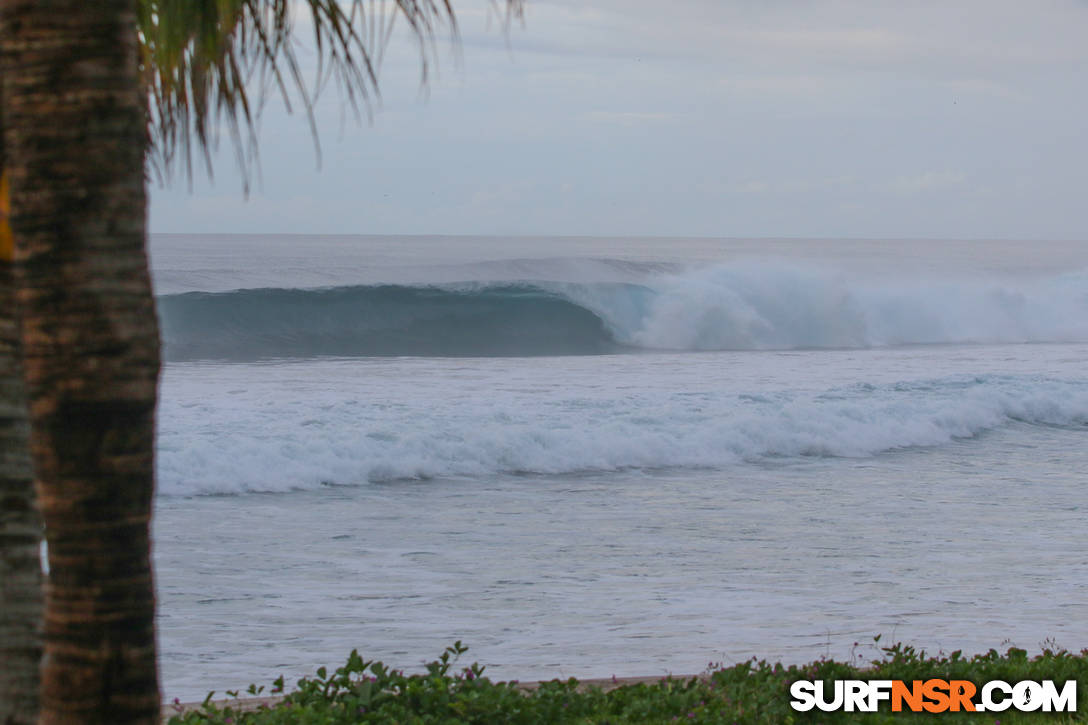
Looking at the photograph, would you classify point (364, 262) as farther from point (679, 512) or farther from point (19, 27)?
Answer: point (19, 27)

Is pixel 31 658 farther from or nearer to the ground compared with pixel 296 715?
farther from the ground

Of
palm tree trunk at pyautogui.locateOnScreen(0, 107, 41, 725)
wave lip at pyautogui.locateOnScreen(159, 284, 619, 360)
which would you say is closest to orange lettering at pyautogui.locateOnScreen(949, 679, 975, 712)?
palm tree trunk at pyautogui.locateOnScreen(0, 107, 41, 725)

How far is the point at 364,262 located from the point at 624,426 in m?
44.4

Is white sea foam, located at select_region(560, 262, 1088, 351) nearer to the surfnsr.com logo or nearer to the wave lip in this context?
the wave lip

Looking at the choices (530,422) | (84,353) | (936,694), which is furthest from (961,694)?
(530,422)

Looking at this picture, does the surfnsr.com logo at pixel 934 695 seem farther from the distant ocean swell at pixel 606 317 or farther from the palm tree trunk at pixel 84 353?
the distant ocean swell at pixel 606 317

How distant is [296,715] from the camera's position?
4.00 metres

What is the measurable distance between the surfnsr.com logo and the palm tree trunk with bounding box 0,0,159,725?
3.17m

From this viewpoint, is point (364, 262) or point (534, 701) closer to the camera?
point (534, 701)

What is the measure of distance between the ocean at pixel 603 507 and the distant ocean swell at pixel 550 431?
0.16ft

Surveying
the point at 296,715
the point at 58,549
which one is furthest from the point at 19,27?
the point at 296,715

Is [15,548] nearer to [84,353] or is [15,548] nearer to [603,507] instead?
[84,353]

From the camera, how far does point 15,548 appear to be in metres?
2.63

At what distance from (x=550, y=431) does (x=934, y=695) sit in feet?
28.4
